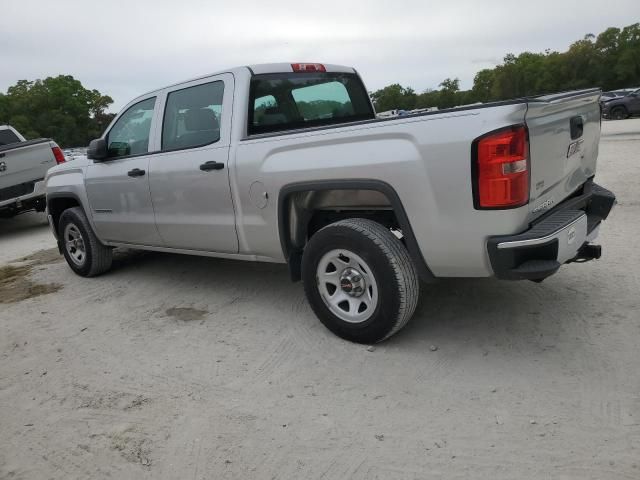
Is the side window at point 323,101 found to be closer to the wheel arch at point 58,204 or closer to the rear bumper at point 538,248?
the rear bumper at point 538,248

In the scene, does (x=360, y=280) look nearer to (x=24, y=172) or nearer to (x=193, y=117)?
(x=193, y=117)

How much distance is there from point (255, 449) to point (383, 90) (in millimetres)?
102225

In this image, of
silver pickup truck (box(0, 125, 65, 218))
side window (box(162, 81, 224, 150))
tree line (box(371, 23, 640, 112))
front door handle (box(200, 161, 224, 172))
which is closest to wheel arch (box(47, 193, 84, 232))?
side window (box(162, 81, 224, 150))

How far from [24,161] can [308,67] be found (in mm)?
6826

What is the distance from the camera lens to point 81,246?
597 centimetres

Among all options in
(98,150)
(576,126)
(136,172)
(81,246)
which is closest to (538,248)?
(576,126)

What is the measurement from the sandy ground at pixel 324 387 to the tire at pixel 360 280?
187 millimetres

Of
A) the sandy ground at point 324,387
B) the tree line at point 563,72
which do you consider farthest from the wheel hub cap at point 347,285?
the tree line at point 563,72

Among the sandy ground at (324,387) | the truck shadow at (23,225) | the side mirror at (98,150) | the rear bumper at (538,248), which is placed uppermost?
the side mirror at (98,150)

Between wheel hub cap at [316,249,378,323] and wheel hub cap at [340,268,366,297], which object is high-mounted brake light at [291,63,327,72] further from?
wheel hub cap at [340,268,366,297]

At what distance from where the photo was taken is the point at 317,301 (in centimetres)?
365

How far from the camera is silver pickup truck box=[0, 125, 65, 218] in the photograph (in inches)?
362

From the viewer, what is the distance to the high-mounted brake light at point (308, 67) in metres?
4.57

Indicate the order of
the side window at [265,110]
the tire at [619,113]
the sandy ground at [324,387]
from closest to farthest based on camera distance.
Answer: the sandy ground at [324,387]
the side window at [265,110]
the tire at [619,113]
